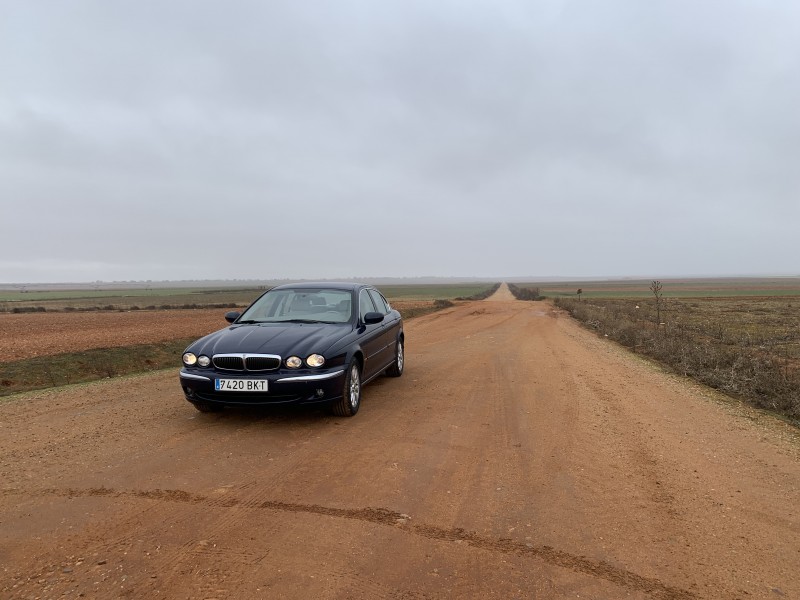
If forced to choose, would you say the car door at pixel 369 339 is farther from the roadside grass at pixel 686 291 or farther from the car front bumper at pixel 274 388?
the roadside grass at pixel 686 291

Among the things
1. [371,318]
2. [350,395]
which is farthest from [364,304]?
[350,395]

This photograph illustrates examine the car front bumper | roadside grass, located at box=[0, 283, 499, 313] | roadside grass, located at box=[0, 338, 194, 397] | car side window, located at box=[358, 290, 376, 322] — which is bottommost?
roadside grass, located at box=[0, 283, 499, 313]

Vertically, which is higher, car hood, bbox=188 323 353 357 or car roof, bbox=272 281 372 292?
car roof, bbox=272 281 372 292

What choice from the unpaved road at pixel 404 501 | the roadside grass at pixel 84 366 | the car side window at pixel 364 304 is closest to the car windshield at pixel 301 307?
the car side window at pixel 364 304

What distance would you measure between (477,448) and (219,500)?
7.78 feet

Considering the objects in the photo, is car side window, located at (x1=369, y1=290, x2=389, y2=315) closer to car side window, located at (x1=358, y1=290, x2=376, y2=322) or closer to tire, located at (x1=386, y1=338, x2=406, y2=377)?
car side window, located at (x1=358, y1=290, x2=376, y2=322)

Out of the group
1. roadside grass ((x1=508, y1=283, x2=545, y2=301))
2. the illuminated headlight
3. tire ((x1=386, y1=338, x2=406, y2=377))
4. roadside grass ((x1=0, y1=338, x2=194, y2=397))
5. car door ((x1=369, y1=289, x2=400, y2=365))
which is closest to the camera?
the illuminated headlight

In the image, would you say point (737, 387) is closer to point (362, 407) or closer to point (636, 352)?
point (636, 352)

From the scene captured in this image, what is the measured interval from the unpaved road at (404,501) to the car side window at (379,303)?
1.88 metres

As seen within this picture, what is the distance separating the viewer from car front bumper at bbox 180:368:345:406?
5160 millimetres

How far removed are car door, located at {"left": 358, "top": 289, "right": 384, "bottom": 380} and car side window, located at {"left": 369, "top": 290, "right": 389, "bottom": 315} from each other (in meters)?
0.33

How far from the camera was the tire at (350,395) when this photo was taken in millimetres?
5629

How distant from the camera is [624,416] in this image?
5.98m

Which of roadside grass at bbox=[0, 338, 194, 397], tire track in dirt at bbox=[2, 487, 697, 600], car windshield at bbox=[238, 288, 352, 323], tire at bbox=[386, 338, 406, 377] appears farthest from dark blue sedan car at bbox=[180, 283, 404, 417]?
roadside grass at bbox=[0, 338, 194, 397]
